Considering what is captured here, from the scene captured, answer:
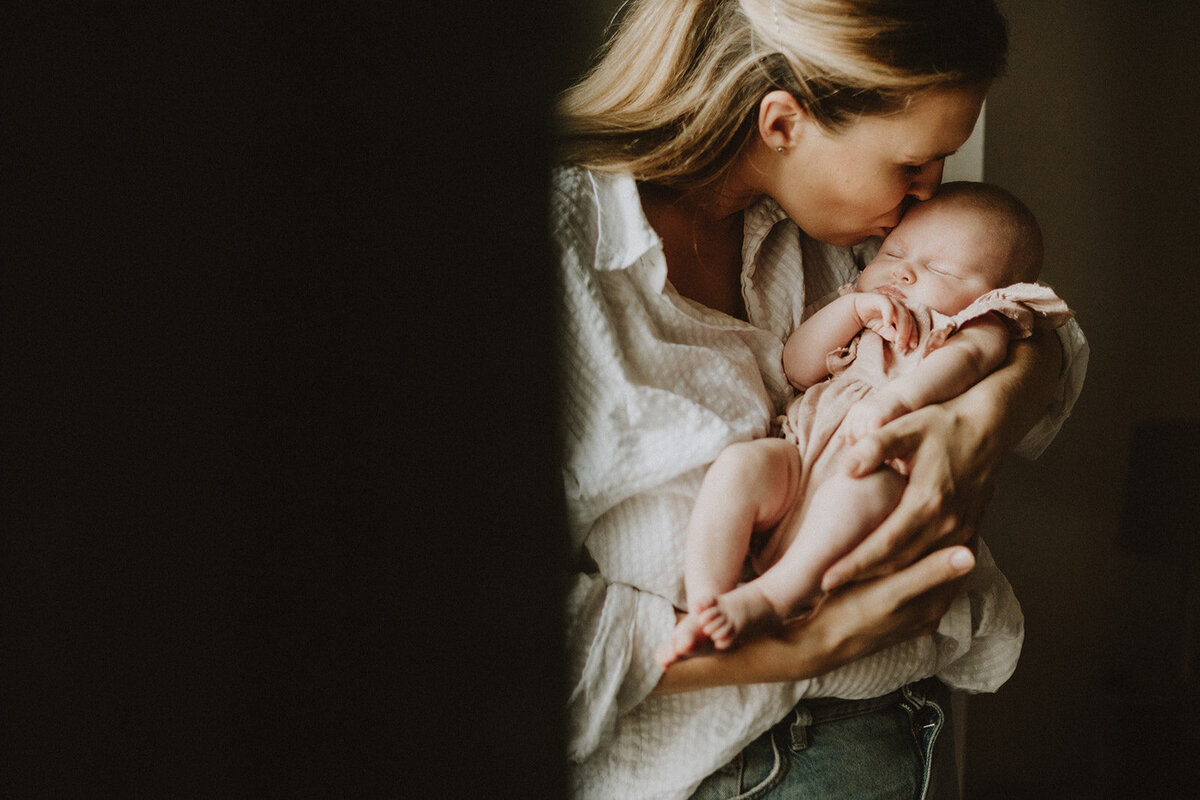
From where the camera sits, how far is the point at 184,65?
0.27 metres

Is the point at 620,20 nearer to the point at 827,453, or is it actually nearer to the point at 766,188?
the point at 766,188

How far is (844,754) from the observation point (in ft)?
2.47

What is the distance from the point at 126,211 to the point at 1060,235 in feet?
5.00

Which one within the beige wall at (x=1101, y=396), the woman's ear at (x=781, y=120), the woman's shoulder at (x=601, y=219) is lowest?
the beige wall at (x=1101, y=396)

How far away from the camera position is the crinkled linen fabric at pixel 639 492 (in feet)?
2.19

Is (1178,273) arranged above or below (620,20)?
below

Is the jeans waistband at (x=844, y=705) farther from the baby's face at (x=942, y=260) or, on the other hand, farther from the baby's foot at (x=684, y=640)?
the baby's face at (x=942, y=260)

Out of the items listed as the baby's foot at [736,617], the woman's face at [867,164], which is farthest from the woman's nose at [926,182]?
the baby's foot at [736,617]

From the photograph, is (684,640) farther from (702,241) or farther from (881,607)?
(702,241)

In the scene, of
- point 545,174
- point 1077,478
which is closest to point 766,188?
point 545,174

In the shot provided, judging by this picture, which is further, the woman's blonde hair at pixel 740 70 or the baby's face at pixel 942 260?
the baby's face at pixel 942 260

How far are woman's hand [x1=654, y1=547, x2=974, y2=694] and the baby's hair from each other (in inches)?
14.3

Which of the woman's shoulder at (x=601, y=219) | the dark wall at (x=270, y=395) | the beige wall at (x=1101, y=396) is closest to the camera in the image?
the dark wall at (x=270, y=395)

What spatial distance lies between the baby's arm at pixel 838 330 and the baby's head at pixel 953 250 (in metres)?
0.04
